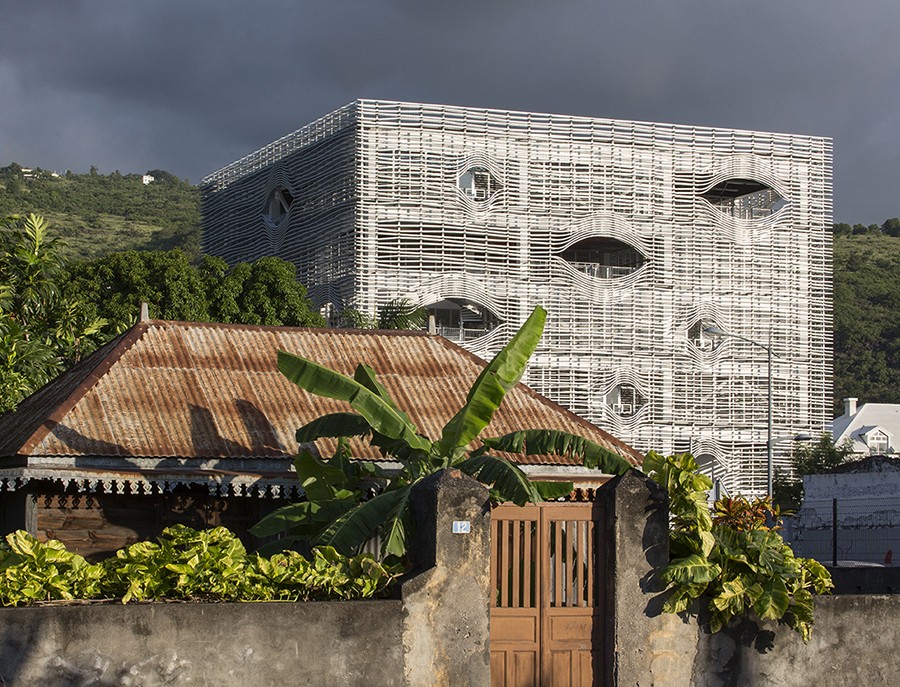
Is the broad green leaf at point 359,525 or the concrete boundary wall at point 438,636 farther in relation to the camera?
the broad green leaf at point 359,525

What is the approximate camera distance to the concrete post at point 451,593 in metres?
14.6

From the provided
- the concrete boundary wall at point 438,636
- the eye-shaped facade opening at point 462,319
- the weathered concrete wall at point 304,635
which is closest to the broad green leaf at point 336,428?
the weathered concrete wall at point 304,635

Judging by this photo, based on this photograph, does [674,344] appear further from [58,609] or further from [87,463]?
[58,609]

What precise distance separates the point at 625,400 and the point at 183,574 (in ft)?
204

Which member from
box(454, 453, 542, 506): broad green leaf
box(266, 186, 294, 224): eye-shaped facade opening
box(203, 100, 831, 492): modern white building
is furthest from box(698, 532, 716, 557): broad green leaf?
box(266, 186, 294, 224): eye-shaped facade opening

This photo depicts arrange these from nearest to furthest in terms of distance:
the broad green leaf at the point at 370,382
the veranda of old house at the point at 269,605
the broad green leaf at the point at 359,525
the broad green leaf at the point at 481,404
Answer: the veranda of old house at the point at 269,605
the broad green leaf at the point at 359,525
the broad green leaf at the point at 481,404
the broad green leaf at the point at 370,382

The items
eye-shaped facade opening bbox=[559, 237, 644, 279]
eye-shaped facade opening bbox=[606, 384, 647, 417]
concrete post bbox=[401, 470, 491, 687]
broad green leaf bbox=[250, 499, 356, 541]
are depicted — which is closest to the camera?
concrete post bbox=[401, 470, 491, 687]

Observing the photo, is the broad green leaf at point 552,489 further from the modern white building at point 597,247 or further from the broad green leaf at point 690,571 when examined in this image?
the modern white building at point 597,247

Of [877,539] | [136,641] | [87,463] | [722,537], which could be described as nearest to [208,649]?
[136,641]

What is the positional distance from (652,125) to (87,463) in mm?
57140

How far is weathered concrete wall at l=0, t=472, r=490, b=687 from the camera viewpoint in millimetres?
13297

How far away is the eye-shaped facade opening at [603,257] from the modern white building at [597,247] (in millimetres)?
138

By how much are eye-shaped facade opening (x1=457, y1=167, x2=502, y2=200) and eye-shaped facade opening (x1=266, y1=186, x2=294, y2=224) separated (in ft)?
36.1

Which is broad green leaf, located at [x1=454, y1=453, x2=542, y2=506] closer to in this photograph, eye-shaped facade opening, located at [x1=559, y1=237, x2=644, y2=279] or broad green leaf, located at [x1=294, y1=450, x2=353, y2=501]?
broad green leaf, located at [x1=294, y1=450, x2=353, y2=501]
